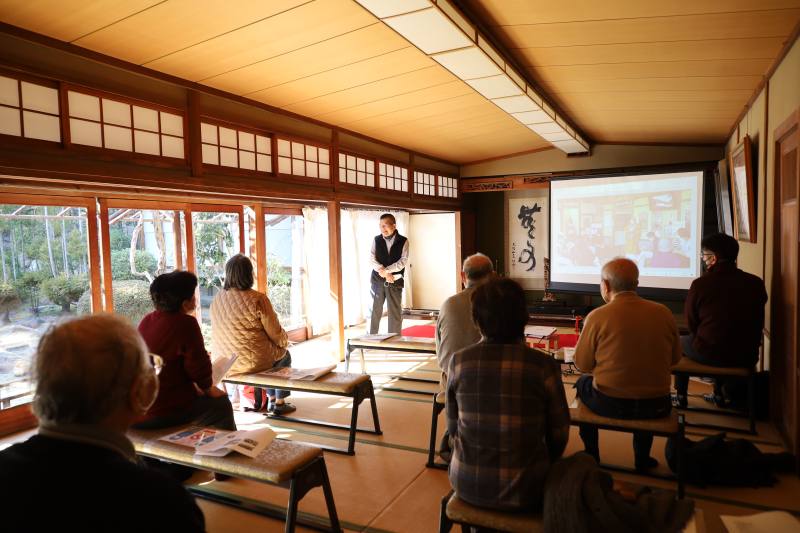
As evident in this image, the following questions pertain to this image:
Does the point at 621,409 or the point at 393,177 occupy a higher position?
the point at 393,177

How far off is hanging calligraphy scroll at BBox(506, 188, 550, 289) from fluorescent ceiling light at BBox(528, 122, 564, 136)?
2782mm

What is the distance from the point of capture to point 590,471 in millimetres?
1642

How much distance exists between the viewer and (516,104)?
15.8 ft

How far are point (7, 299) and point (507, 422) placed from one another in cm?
353

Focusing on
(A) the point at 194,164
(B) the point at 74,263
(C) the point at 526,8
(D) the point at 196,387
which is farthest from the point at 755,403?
(B) the point at 74,263

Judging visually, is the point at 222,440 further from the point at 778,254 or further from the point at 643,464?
the point at 778,254

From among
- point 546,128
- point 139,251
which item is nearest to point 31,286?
point 139,251

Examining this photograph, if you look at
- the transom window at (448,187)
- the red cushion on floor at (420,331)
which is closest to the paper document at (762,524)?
the red cushion on floor at (420,331)

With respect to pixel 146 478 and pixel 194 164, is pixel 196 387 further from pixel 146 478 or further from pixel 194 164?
pixel 146 478

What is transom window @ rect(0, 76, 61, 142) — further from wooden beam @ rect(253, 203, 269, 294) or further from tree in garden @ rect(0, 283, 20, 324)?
wooden beam @ rect(253, 203, 269, 294)

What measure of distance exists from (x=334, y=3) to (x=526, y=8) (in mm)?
1040

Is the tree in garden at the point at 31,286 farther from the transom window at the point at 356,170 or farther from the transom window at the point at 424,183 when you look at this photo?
the transom window at the point at 424,183

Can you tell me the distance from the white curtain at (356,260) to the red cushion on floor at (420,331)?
2.91 ft

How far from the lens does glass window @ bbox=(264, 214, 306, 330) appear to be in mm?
6441
